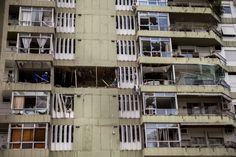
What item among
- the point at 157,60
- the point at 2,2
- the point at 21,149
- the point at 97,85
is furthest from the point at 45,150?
the point at 2,2

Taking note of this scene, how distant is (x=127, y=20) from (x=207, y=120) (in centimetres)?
1178

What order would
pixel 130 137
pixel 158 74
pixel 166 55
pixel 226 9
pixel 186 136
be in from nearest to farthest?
1. pixel 130 137
2. pixel 186 136
3. pixel 166 55
4. pixel 158 74
5. pixel 226 9

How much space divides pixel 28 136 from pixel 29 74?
6.19 meters

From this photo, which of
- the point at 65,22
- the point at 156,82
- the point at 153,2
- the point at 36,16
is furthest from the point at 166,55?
the point at 36,16

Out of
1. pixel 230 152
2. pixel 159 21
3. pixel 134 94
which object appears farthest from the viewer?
pixel 159 21

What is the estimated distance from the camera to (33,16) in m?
32.5

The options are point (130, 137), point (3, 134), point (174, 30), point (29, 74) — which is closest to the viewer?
point (3, 134)

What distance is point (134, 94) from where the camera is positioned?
3158 centimetres

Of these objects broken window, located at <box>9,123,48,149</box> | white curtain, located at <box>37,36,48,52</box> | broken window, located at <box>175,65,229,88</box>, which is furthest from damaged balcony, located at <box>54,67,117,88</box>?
broken window, located at <box>175,65,229,88</box>

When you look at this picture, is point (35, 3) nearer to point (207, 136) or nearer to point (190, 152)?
point (190, 152)

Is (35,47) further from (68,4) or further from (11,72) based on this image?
(68,4)

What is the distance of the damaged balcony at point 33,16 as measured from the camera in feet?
106

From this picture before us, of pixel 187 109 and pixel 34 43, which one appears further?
pixel 187 109

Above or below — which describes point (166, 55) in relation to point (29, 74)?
above
